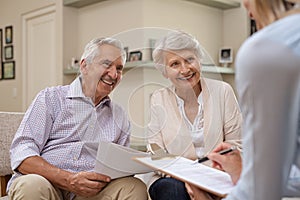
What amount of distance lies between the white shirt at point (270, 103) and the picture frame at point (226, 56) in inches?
146

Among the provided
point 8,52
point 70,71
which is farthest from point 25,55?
point 70,71

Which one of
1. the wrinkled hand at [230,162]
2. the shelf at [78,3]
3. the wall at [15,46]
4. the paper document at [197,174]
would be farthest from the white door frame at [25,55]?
the wrinkled hand at [230,162]

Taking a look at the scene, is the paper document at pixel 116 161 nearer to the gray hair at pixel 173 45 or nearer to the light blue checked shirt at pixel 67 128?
the light blue checked shirt at pixel 67 128

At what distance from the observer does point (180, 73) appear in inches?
61.3

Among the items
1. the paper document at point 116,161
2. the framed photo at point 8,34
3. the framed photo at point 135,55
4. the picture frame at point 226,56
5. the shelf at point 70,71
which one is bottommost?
the paper document at point 116,161

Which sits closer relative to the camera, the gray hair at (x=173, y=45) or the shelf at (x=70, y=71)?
the gray hair at (x=173, y=45)

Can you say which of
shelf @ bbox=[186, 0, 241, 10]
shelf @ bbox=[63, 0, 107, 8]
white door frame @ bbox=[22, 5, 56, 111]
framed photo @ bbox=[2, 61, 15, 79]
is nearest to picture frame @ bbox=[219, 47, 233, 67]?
shelf @ bbox=[186, 0, 241, 10]

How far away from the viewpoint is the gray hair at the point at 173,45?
1.58 m

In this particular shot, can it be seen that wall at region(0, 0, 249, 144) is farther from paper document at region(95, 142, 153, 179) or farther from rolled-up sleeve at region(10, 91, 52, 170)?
paper document at region(95, 142, 153, 179)

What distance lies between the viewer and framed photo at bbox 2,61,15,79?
5321 mm

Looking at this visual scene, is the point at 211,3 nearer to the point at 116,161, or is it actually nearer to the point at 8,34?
the point at 8,34

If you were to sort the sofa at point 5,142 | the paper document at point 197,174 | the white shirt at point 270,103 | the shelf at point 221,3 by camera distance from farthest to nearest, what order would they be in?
the shelf at point 221,3 → the sofa at point 5,142 → the paper document at point 197,174 → the white shirt at point 270,103

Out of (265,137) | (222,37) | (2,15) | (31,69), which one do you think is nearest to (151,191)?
(265,137)

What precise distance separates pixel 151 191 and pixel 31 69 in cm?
377
